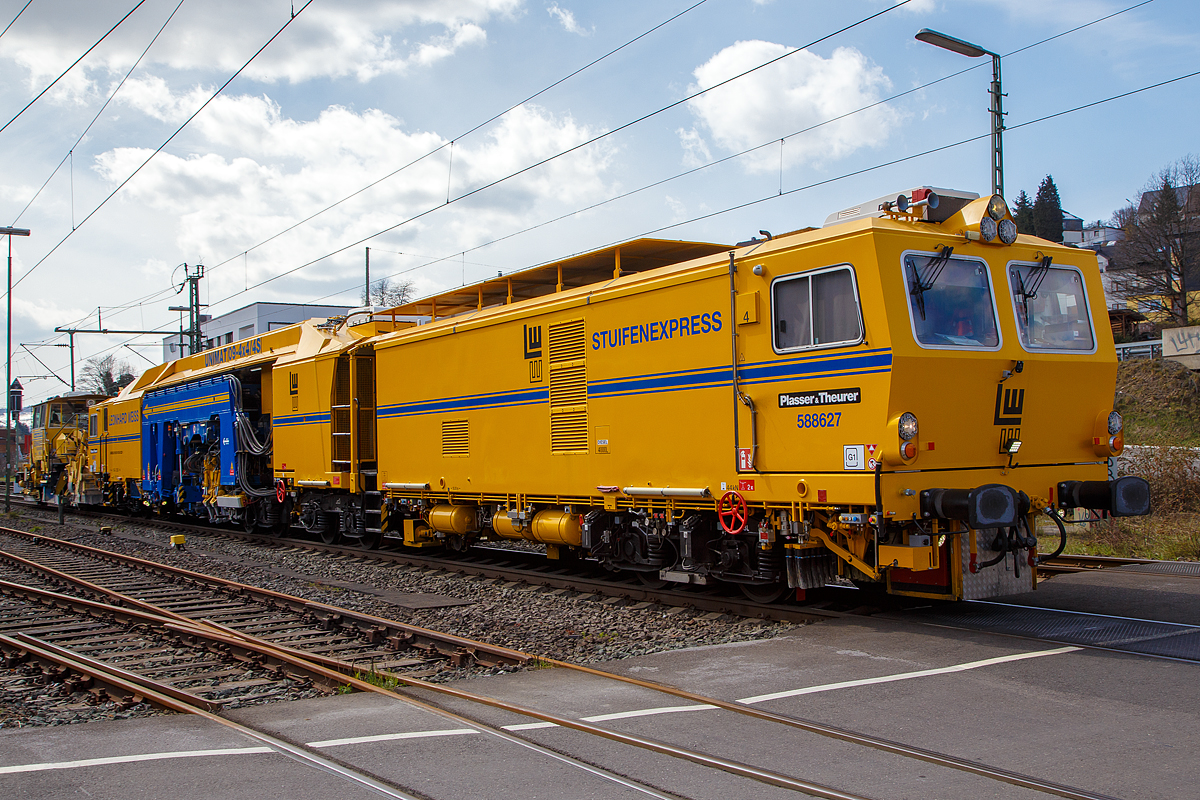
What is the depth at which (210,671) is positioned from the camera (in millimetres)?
7527

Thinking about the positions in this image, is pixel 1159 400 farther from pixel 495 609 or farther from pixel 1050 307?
pixel 495 609

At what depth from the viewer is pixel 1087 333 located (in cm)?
895

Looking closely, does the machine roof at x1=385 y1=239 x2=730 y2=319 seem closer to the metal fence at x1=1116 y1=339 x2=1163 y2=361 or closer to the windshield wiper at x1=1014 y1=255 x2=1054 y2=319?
the windshield wiper at x1=1014 y1=255 x2=1054 y2=319

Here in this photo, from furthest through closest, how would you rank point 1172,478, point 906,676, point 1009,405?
1. point 1172,478
2. point 1009,405
3. point 906,676

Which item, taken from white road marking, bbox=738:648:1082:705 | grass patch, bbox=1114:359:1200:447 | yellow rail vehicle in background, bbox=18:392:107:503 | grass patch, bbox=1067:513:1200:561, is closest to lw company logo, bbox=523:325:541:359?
white road marking, bbox=738:648:1082:705

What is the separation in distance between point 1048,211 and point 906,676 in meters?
83.4

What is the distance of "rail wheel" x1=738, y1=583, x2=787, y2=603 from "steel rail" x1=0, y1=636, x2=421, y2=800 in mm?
5304

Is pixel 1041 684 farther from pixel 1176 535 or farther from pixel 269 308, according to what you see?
pixel 269 308

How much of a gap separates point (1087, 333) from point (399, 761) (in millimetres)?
Result: 7420

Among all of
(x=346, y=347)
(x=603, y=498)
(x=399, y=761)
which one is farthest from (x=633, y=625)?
(x=346, y=347)

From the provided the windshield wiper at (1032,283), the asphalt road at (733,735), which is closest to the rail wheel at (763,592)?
the asphalt road at (733,735)

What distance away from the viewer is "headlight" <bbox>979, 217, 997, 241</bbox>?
8.37 metres

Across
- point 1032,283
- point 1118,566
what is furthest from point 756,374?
point 1118,566

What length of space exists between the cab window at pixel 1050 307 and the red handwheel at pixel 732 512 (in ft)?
9.61
